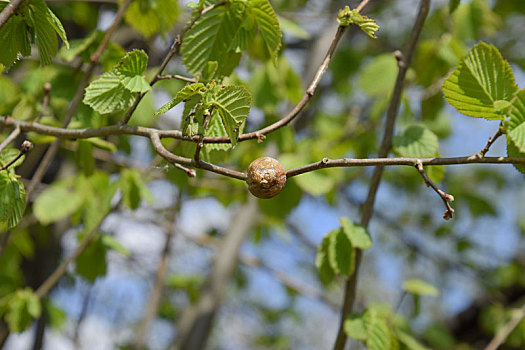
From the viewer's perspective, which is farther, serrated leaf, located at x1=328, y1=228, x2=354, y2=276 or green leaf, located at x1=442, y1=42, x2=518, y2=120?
serrated leaf, located at x1=328, y1=228, x2=354, y2=276

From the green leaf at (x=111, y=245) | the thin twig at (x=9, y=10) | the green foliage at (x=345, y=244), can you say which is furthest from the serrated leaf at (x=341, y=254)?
the green leaf at (x=111, y=245)

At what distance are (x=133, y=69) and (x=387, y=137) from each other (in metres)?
0.49

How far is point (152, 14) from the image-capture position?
1091 millimetres

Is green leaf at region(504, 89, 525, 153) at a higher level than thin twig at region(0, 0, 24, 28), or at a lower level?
lower

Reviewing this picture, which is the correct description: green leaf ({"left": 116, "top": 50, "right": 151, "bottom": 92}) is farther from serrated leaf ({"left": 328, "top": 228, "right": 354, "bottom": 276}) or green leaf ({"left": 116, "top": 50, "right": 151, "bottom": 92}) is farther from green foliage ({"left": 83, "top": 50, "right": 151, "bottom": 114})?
serrated leaf ({"left": 328, "top": 228, "right": 354, "bottom": 276})

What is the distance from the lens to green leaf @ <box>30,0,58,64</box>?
2.15 feet

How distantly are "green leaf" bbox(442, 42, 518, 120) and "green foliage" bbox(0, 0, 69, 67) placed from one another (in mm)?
530

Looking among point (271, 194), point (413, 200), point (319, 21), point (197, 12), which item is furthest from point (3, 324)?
point (413, 200)

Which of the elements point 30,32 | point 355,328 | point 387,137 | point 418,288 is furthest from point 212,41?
point 418,288

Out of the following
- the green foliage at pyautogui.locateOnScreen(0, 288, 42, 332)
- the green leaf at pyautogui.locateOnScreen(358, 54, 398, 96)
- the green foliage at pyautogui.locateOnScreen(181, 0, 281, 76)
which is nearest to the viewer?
the green foliage at pyautogui.locateOnScreen(181, 0, 281, 76)

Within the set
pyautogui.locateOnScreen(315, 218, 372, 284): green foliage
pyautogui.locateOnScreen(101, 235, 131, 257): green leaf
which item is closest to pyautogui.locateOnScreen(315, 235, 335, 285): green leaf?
pyautogui.locateOnScreen(315, 218, 372, 284): green foliage

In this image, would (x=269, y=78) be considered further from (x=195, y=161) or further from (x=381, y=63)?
(x=195, y=161)

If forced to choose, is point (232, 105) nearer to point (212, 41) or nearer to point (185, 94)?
point (185, 94)

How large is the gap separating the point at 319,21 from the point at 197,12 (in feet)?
6.20
